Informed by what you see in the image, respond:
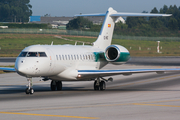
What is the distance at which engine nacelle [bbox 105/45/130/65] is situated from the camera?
23734 mm

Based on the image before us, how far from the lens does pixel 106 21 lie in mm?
27312

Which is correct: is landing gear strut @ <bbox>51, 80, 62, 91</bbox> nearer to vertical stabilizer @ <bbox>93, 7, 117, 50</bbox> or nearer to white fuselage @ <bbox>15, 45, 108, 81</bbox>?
white fuselage @ <bbox>15, 45, 108, 81</bbox>

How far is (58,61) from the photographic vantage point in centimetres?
2175

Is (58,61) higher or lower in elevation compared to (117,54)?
lower

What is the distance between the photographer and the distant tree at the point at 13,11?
17450 centimetres

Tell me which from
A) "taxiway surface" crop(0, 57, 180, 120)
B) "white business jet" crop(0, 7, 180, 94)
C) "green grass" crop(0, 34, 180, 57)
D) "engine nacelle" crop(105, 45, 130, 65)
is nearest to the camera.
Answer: "taxiway surface" crop(0, 57, 180, 120)

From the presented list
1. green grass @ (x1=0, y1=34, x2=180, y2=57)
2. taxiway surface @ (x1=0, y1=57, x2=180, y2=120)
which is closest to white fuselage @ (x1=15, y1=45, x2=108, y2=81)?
taxiway surface @ (x1=0, y1=57, x2=180, y2=120)

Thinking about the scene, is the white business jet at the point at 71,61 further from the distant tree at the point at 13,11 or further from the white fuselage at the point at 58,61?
the distant tree at the point at 13,11

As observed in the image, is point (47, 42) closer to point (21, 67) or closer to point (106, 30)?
point (106, 30)

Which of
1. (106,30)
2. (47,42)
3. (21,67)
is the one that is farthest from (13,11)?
(21,67)

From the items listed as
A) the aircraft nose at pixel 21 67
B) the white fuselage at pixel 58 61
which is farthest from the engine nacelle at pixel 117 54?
the aircraft nose at pixel 21 67

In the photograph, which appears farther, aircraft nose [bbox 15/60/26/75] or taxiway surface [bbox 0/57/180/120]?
aircraft nose [bbox 15/60/26/75]

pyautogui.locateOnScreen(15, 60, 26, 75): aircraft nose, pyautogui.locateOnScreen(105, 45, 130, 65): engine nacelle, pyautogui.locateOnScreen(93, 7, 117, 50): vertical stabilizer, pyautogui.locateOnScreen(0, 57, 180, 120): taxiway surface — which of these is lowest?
pyautogui.locateOnScreen(0, 57, 180, 120): taxiway surface

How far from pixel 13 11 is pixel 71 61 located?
163962 millimetres
